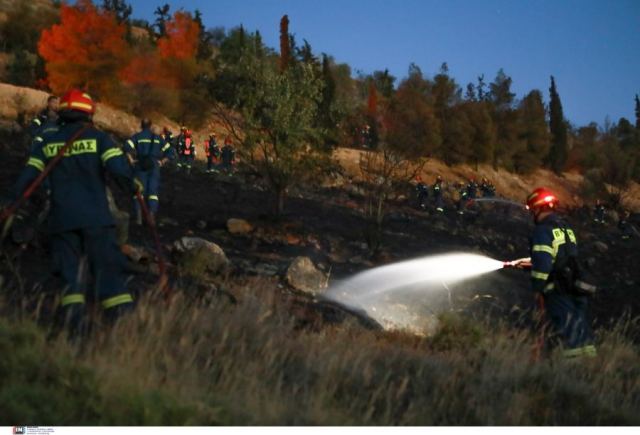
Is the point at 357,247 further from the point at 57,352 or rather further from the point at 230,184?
the point at 57,352

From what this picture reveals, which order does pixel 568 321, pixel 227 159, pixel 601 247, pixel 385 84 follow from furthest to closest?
pixel 385 84
pixel 227 159
pixel 601 247
pixel 568 321

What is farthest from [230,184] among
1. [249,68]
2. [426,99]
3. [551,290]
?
[426,99]

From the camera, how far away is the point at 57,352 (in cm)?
411

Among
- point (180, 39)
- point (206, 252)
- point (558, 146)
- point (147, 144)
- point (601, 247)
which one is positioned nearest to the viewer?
point (206, 252)

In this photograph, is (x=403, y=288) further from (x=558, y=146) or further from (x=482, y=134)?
(x=482, y=134)

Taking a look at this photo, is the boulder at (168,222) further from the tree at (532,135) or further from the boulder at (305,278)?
the tree at (532,135)

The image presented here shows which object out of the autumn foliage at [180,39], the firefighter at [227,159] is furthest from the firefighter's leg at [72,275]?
the autumn foliage at [180,39]

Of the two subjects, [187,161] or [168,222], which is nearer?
[168,222]

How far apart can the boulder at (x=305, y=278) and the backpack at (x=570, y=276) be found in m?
5.33

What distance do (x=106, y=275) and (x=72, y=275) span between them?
235 millimetres

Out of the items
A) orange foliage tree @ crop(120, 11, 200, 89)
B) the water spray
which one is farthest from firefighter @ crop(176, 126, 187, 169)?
the water spray

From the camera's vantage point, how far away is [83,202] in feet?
16.3

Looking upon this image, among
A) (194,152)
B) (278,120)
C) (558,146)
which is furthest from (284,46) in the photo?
(558,146)

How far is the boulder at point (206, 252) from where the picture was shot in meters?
10.2
